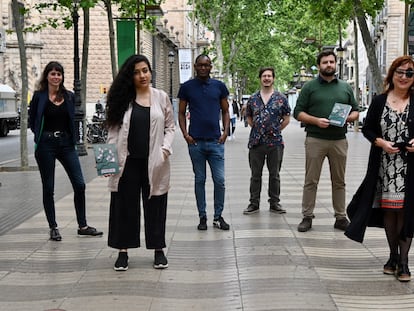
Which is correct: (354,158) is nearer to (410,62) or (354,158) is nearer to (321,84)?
(321,84)

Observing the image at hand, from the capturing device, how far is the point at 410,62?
614 centimetres

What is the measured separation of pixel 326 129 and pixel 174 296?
3327 millimetres

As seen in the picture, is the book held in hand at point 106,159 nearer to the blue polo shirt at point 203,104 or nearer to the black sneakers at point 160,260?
the black sneakers at point 160,260

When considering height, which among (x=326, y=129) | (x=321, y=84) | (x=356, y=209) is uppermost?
(x=321, y=84)

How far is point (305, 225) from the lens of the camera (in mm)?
8211

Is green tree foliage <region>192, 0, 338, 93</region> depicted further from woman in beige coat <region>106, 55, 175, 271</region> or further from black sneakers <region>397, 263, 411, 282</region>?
black sneakers <region>397, 263, 411, 282</region>

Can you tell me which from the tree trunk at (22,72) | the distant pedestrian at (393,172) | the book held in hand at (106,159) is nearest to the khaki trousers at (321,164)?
the distant pedestrian at (393,172)

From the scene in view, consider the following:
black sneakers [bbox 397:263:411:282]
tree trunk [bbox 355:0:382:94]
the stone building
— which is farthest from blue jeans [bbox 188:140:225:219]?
the stone building

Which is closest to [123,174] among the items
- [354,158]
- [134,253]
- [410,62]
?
[134,253]

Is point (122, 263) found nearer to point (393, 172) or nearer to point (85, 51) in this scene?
point (393, 172)

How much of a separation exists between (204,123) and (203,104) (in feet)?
0.72

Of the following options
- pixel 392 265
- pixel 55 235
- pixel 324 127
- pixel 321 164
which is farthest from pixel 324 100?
pixel 55 235

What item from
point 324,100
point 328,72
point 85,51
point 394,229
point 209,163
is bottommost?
point 394,229

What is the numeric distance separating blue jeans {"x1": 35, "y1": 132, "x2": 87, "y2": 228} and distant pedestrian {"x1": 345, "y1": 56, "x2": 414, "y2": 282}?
3148 millimetres
